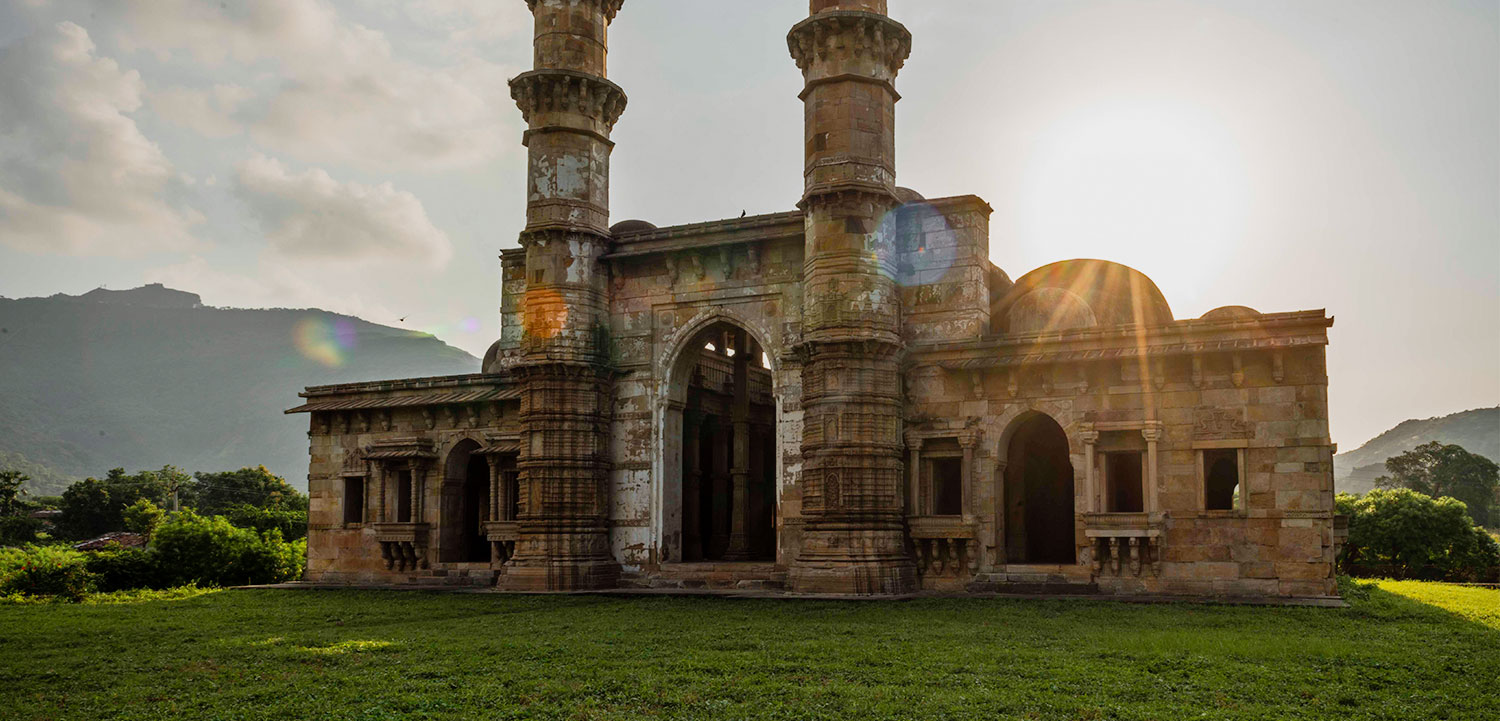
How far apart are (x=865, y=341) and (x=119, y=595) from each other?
15.3 metres

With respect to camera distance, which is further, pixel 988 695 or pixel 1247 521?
pixel 1247 521

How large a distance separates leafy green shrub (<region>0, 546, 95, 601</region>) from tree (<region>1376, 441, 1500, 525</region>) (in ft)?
206

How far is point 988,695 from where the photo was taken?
33.0 feet

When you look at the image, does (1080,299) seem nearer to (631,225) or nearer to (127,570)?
(631,225)

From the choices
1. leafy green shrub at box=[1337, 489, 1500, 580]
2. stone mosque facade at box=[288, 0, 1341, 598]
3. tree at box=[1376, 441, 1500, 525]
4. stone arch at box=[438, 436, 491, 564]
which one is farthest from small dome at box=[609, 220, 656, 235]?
tree at box=[1376, 441, 1500, 525]

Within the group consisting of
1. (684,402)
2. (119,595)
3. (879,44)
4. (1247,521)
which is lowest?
(119,595)

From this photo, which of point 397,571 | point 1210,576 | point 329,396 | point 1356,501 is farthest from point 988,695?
point 1356,501

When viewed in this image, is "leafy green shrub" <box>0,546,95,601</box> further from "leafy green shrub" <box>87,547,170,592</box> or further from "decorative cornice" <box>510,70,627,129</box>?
"decorative cornice" <box>510,70,627,129</box>

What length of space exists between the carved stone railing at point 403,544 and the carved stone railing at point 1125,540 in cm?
1372

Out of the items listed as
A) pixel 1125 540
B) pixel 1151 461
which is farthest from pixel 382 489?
pixel 1151 461

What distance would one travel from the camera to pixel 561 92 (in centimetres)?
2353

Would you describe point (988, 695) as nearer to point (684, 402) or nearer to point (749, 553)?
point (684, 402)

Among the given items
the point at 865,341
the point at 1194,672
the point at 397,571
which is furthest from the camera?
the point at 397,571

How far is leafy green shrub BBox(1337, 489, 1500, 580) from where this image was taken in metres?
30.8
